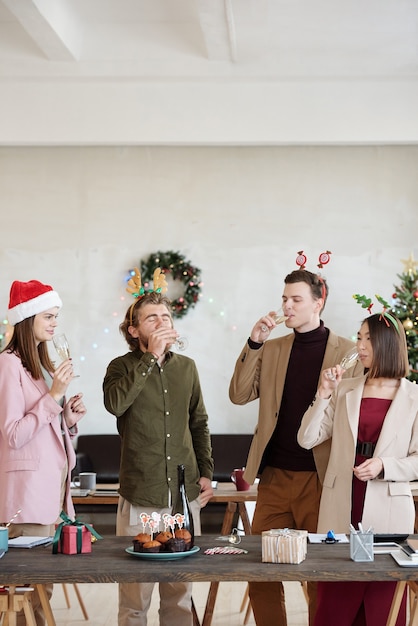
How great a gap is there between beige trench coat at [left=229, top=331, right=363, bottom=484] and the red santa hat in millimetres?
892

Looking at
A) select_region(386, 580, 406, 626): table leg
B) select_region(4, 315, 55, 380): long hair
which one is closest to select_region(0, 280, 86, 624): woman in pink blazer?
select_region(4, 315, 55, 380): long hair

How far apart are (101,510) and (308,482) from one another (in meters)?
3.49

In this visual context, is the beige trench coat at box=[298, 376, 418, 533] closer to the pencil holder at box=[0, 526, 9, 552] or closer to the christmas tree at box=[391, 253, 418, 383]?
the pencil holder at box=[0, 526, 9, 552]

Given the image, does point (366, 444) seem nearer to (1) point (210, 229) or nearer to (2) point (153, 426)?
(2) point (153, 426)

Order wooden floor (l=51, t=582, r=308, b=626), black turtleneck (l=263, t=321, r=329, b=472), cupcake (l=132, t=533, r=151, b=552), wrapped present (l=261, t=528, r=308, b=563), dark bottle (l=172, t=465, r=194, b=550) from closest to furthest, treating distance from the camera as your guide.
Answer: wrapped present (l=261, t=528, r=308, b=563) < cupcake (l=132, t=533, r=151, b=552) < dark bottle (l=172, t=465, r=194, b=550) < black turtleneck (l=263, t=321, r=329, b=472) < wooden floor (l=51, t=582, r=308, b=626)

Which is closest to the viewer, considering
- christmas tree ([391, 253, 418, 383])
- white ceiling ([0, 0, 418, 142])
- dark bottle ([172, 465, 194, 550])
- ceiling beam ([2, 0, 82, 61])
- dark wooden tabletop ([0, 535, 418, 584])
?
dark wooden tabletop ([0, 535, 418, 584])

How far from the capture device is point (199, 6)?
5637mm

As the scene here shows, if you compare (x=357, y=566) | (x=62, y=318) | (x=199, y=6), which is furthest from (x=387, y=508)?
(x=62, y=318)

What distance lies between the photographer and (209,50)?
656 cm

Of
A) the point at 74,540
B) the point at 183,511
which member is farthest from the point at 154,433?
the point at 74,540

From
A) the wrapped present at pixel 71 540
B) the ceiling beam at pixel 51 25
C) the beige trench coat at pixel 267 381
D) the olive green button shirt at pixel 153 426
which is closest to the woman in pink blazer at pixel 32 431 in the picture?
the olive green button shirt at pixel 153 426

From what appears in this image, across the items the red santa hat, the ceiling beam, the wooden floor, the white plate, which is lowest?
the wooden floor

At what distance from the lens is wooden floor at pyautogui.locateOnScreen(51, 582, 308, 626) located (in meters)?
4.77

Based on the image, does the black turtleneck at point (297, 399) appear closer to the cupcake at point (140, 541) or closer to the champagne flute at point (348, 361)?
the champagne flute at point (348, 361)
